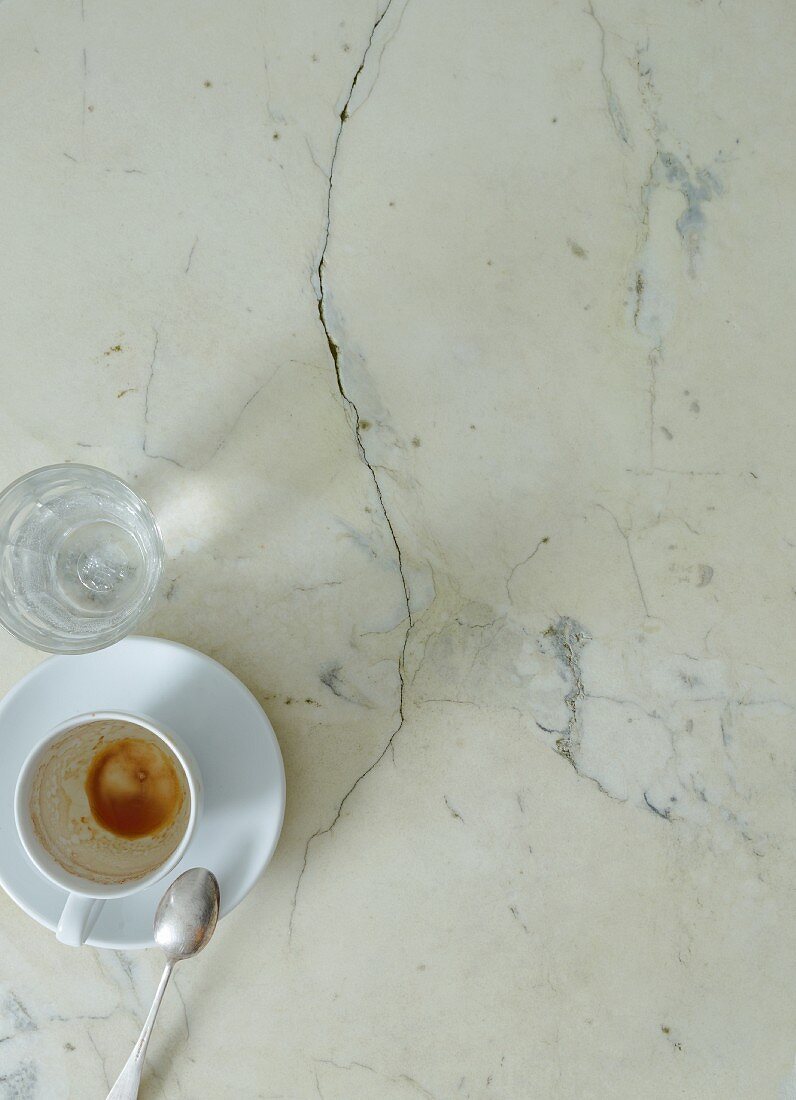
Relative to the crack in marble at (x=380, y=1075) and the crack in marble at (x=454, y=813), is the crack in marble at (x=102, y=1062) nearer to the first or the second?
the crack in marble at (x=380, y=1075)

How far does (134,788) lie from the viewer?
91cm

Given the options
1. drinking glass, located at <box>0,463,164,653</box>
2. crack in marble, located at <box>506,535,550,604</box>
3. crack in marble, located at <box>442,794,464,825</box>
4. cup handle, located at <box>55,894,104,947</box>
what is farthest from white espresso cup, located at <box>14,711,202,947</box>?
crack in marble, located at <box>506,535,550,604</box>

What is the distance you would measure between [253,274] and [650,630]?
603mm

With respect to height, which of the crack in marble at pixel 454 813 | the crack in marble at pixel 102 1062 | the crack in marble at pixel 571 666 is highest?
the crack in marble at pixel 571 666

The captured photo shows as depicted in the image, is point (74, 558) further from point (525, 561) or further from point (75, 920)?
point (525, 561)

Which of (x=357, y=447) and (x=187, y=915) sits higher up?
(x=357, y=447)

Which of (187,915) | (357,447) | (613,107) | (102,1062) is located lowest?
(102,1062)

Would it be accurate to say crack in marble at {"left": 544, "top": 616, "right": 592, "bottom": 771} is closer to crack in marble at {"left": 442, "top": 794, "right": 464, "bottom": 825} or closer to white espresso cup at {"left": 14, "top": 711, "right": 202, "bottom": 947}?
crack in marble at {"left": 442, "top": 794, "right": 464, "bottom": 825}

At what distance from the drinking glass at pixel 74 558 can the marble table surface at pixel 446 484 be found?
1.8 inches

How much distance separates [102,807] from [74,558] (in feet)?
0.89

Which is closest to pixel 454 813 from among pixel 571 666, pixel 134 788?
pixel 571 666

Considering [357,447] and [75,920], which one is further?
[357,447]

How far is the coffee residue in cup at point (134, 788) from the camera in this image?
2.94 ft

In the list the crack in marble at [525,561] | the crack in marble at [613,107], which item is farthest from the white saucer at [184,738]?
the crack in marble at [613,107]
